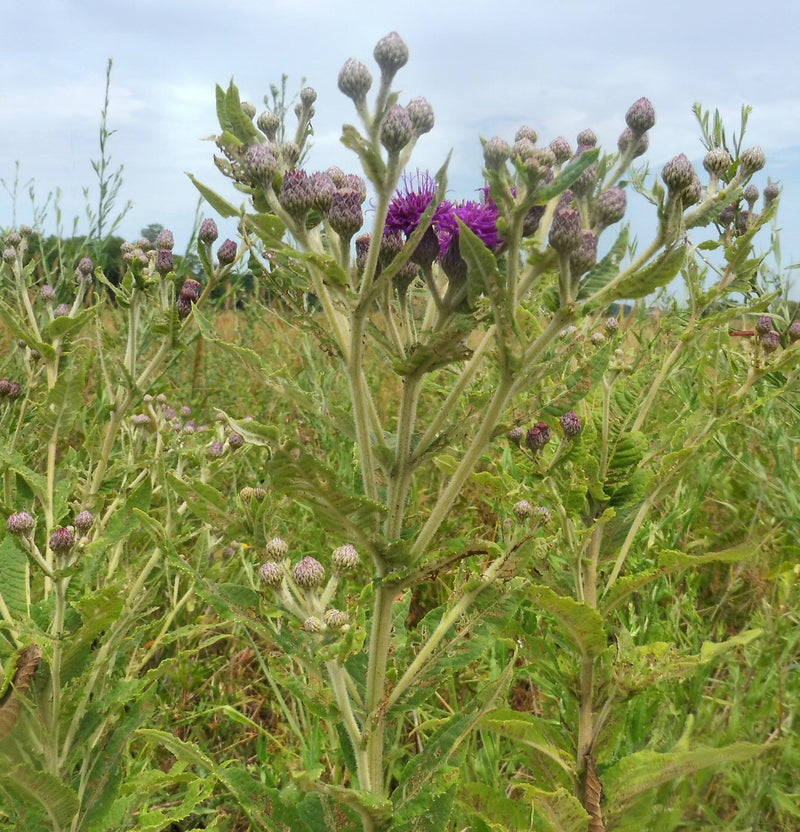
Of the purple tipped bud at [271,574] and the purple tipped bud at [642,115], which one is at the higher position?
the purple tipped bud at [642,115]

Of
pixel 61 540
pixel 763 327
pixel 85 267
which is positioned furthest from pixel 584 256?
Answer: pixel 85 267

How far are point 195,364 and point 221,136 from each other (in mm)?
3263

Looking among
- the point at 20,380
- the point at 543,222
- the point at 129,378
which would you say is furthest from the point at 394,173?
the point at 20,380

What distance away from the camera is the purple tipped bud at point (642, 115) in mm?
1442

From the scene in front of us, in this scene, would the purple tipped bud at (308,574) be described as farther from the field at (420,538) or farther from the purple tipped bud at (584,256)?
the purple tipped bud at (584,256)

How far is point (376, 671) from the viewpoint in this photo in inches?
53.8

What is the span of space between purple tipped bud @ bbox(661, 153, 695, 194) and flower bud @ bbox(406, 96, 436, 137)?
1.44 ft

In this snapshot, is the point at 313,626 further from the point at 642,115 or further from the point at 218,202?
the point at 642,115

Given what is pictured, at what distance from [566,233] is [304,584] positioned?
83cm

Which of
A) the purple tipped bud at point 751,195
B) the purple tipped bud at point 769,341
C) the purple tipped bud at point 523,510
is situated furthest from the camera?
Answer: the purple tipped bud at point 751,195

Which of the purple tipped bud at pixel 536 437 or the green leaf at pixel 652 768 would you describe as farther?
the purple tipped bud at pixel 536 437

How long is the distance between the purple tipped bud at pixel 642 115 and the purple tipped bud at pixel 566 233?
42 cm

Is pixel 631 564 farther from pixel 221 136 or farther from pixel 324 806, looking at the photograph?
pixel 221 136

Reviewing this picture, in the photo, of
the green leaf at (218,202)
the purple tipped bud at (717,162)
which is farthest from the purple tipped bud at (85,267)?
the purple tipped bud at (717,162)
